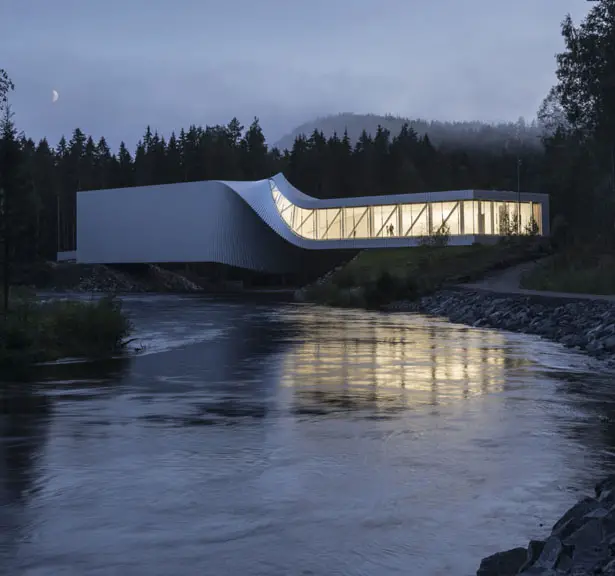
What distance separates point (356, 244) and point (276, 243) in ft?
30.8

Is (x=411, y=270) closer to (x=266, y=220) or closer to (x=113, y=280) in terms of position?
(x=266, y=220)

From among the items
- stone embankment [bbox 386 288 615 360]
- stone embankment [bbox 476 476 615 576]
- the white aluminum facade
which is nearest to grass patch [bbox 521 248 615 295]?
stone embankment [bbox 386 288 615 360]

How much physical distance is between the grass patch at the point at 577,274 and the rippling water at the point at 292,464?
17.4 m

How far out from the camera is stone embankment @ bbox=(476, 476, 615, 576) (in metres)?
5.43

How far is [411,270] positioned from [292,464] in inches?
1961

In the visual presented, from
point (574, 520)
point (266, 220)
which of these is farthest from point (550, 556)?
point (266, 220)

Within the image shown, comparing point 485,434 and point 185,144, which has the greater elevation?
point 185,144

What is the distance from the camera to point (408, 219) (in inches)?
2844

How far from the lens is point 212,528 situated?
7.13m

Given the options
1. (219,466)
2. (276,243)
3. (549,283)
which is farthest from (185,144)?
(219,466)

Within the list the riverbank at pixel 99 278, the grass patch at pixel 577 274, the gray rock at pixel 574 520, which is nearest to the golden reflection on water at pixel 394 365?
the gray rock at pixel 574 520

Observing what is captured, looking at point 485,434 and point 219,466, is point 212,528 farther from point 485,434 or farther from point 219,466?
point 485,434

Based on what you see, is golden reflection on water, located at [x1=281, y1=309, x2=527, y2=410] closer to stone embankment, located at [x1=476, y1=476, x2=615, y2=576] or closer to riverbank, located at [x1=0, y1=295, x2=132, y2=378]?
riverbank, located at [x1=0, y1=295, x2=132, y2=378]

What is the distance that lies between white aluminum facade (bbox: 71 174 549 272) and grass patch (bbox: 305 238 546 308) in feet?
11.3
